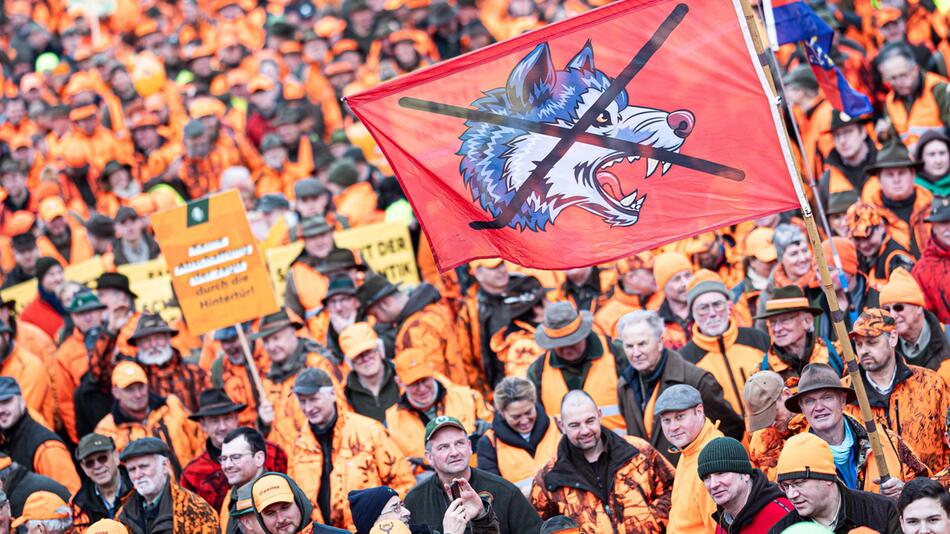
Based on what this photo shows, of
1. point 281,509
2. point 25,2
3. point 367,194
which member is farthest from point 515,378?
point 25,2

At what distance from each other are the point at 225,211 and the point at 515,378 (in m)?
3.36

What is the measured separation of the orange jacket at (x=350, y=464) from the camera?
31.6 feet

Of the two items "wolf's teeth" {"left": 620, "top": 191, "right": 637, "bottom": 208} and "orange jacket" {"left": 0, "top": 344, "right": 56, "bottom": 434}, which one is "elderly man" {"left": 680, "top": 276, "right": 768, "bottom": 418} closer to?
"wolf's teeth" {"left": 620, "top": 191, "right": 637, "bottom": 208}

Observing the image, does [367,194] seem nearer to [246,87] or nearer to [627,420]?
[246,87]

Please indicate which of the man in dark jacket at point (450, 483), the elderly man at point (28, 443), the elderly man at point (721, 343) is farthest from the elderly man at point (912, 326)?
the elderly man at point (28, 443)

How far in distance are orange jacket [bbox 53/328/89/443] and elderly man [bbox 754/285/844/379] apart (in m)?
6.63

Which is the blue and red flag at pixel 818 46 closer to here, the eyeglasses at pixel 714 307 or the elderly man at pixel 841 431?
the eyeglasses at pixel 714 307

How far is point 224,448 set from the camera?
31.6ft

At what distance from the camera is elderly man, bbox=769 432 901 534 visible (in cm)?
719

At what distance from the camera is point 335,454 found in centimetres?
980

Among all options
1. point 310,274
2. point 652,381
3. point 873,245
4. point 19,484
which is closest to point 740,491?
point 652,381

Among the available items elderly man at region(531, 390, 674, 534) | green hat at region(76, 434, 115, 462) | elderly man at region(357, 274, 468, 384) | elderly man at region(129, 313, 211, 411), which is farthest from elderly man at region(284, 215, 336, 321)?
elderly man at region(531, 390, 674, 534)

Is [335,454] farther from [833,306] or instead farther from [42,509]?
[833,306]

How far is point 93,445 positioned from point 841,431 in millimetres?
5273
